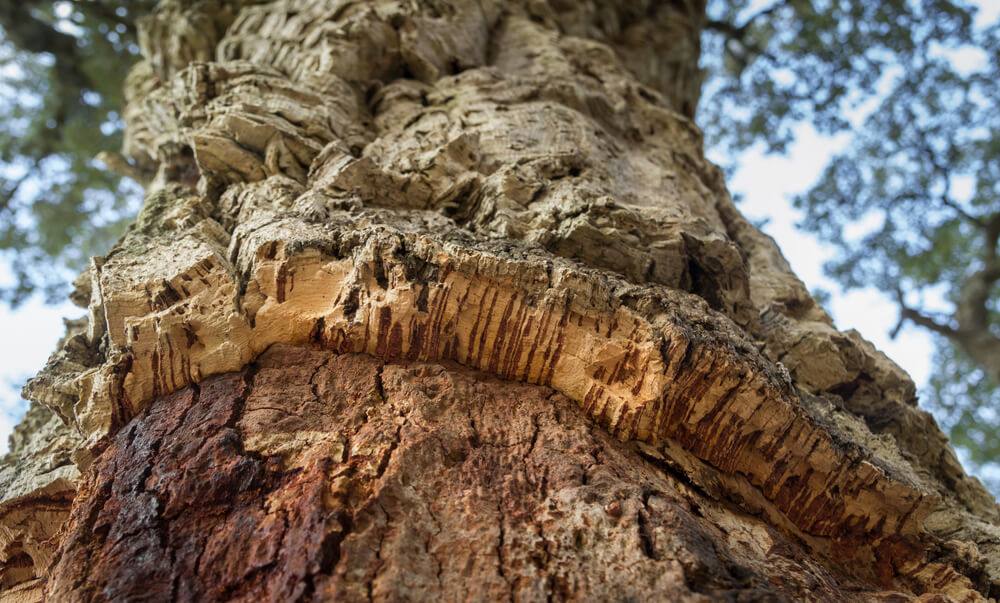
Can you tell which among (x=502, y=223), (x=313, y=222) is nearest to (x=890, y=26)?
(x=502, y=223)

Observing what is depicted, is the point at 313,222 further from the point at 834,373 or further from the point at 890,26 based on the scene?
the point at 890,26

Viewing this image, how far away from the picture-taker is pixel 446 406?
2.30 m

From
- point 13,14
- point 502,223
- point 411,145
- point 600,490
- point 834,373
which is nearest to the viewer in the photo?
point 600,490

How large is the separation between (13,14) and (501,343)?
26.6ft

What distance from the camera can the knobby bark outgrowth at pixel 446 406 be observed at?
6.12 ft

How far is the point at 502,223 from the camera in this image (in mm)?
2928

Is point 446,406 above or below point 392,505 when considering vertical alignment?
above

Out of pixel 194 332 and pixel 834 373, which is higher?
pixel 834 373

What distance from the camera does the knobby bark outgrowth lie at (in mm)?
1865

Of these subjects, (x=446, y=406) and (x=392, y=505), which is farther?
(x=446, y=406)

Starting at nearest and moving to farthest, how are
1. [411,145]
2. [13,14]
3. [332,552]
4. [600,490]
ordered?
1. [332,552]
2. [600,490]
3. [411,145]
4. [13,14]

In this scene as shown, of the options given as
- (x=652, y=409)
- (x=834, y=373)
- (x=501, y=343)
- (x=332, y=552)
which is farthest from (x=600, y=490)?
(x=834, y=373)

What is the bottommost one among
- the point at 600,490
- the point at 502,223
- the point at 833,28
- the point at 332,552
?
the point at 332,552

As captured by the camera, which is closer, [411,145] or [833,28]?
[411,145]
